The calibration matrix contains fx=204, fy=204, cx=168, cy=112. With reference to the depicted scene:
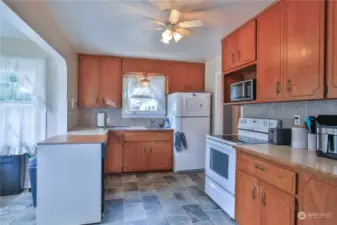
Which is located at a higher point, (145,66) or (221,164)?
(145,66)

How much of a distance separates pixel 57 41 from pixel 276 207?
3.01 meters

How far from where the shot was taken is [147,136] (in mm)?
3910

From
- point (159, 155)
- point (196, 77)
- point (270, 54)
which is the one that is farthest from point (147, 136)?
point (270, 54)

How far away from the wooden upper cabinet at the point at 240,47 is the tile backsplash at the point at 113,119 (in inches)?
86.1

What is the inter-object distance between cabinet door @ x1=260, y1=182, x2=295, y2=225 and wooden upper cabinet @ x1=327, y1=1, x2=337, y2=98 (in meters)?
0.79

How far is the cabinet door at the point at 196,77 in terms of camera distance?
445cm

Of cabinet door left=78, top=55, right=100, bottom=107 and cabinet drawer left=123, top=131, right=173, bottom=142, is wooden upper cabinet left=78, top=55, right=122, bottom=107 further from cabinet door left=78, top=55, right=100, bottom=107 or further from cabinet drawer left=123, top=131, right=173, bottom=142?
cabinet drawer left=123, top=131, right=173, bottom=142

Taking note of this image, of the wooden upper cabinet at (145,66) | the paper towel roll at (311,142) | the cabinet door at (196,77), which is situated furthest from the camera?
the cabinet door at (196,77)

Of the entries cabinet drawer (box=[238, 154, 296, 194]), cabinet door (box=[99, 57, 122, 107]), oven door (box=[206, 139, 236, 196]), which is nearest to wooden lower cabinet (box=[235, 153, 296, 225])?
cabinet drawer (box=[238, 154, 296, 194])

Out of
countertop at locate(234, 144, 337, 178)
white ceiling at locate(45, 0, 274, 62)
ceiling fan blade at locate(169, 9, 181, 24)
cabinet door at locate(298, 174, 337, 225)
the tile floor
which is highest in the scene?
white ceiling at locate(45, 0, 274, 62)

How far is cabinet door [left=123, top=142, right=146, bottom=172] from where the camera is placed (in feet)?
12.6

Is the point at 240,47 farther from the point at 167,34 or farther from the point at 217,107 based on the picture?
the point at 217,107

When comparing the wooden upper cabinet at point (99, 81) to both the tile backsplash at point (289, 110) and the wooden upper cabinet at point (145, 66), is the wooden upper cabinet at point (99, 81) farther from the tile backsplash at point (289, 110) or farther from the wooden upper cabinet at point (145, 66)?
the tile backsplash at point (289, 110)

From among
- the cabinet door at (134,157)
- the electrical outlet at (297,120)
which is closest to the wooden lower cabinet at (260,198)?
the electrical outlet at (297,120)
